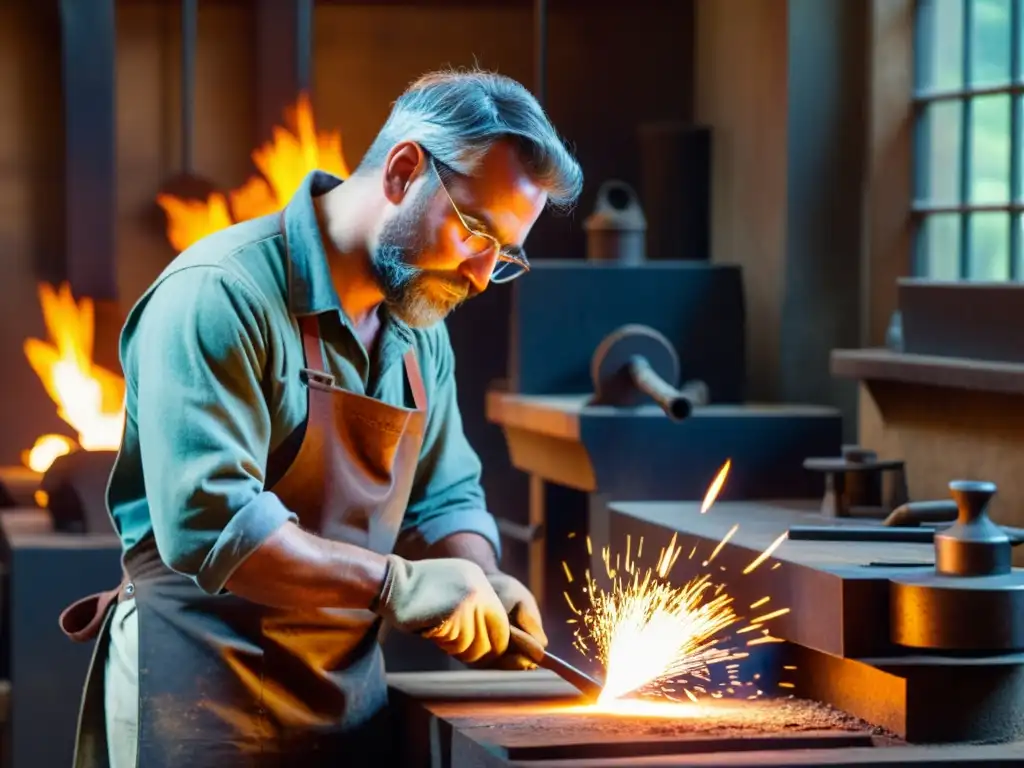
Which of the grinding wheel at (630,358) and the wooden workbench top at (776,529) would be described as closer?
the wooden workbench top at (776,529)

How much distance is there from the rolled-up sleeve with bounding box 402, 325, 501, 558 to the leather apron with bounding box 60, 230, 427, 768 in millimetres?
200

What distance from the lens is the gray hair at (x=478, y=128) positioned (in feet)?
7.59

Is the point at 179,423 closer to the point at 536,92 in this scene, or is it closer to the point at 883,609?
the point at 883,609

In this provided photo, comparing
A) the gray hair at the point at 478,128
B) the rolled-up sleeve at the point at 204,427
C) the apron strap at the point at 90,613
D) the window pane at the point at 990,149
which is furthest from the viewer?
the window pane at the point at 990,149

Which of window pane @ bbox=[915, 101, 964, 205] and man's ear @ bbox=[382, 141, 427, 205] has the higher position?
window pane @ bbox=[915, 101, 964, 205]

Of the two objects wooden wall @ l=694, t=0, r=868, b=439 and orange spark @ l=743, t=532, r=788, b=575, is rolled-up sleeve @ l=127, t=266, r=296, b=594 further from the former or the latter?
wooden wall @ l=694, t=0, r=868, b=439

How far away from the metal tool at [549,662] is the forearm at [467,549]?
0.25 m

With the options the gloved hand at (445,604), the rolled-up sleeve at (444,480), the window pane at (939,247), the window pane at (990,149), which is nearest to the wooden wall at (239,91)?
the window pane at (939,247)

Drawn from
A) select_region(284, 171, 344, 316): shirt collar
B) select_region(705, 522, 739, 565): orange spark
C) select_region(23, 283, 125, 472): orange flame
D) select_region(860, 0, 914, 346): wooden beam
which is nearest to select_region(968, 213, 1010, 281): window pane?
select_region(860, 0, 914, 346): wooden beam

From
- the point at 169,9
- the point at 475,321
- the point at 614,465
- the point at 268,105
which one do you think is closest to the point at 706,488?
the point at 614,465

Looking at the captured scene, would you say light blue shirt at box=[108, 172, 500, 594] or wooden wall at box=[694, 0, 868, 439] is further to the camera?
wooden wall at box=[694, 0, 868, 439]

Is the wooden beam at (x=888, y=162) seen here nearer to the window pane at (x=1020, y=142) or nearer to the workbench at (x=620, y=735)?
the window pane at (x=1020, y=142)

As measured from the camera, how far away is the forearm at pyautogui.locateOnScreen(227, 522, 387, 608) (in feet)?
7.30

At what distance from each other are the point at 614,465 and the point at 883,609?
1689 mm
